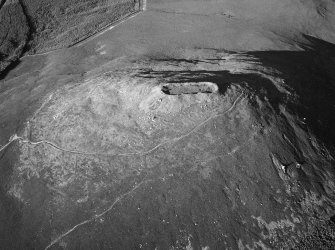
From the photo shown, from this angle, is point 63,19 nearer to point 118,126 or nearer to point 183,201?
point 118,126

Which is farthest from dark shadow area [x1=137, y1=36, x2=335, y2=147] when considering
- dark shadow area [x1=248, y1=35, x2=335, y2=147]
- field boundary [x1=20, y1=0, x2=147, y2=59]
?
field boundary [x1=20, y1=0, x2=147, y2=59]

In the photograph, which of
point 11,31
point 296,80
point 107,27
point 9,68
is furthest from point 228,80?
point 11,31

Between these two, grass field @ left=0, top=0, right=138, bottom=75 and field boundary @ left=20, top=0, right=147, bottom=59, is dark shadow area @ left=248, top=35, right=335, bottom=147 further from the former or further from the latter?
grass field @ left=0, top=0, right=138, bottom=75

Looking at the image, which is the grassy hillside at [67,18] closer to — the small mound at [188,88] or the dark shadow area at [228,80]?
the dark shadow area at [228,80]

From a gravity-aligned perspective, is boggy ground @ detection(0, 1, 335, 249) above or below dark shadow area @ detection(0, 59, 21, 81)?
above

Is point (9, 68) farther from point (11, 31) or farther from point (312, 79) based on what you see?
point (312, 79)

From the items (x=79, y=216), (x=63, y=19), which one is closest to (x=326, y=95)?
(x=79, y=216)

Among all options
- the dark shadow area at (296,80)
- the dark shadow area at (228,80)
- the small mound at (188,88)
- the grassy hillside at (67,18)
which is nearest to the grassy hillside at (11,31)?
the grassy hillside at (67,18)
